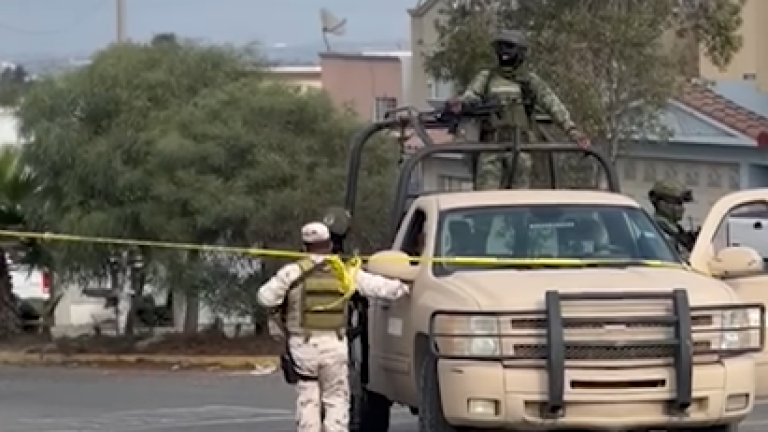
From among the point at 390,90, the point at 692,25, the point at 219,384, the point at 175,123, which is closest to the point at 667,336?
the point at 219,384

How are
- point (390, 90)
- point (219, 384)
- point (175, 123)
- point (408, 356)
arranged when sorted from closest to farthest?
point (408, 356) < point (219, 384) < point (175, 123) < point (390, 90)

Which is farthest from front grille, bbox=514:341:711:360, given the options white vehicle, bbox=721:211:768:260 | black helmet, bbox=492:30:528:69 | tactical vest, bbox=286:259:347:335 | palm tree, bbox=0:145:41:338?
palm tree, bbox=0:145:41:338

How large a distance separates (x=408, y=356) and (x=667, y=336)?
1855 millimetres

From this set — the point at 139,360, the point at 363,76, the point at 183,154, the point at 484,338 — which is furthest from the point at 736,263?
the point at 363,76

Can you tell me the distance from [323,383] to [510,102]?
331cm

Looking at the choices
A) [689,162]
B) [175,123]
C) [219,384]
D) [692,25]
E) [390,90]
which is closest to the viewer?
[219,384]

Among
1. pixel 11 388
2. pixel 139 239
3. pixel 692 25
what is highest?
pixel 692 25

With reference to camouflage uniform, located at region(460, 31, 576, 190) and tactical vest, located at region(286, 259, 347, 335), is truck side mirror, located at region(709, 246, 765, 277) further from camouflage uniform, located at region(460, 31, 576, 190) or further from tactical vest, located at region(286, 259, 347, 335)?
camouflage uniform, located at region(460, 31, 576, 190)

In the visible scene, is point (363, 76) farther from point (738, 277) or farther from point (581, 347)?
point (581, 347)

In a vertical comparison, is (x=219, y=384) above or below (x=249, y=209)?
below

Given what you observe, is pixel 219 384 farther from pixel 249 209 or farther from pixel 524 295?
pixel 524 295

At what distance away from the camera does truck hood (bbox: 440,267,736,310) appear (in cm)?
1111

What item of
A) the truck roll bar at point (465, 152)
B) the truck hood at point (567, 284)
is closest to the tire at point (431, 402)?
the truck hood at point (567, 284)

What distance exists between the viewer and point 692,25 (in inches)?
1085
